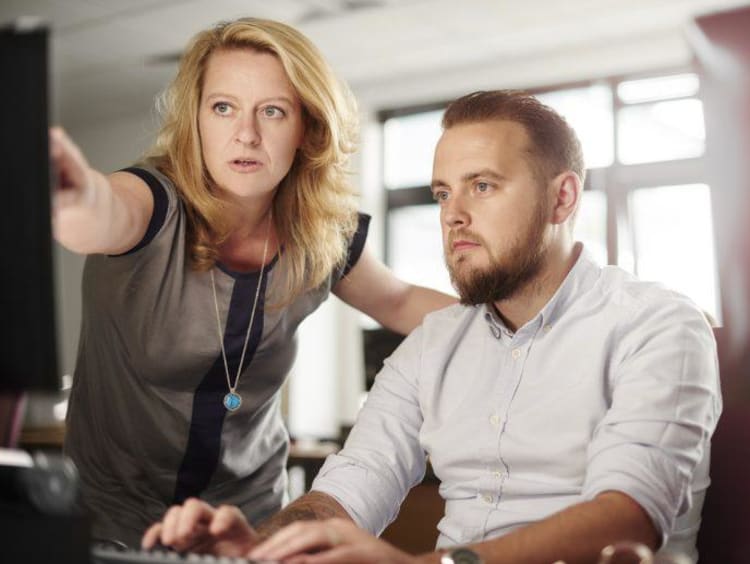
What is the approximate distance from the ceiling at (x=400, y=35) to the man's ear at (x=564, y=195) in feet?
11.5

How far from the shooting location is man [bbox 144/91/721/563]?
1.14 m

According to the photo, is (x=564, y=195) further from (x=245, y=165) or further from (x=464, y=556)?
(x=464, y=556)

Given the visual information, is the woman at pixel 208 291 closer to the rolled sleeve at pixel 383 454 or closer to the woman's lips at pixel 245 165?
the woman's lips at pixel 245 165

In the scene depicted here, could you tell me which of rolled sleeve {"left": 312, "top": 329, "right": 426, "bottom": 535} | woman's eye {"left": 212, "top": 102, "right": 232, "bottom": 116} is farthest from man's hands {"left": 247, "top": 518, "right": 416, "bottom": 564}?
woman's eye {"left": 212, "top": 102, "right": 232, "bottom": 116}

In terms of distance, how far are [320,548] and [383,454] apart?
569mm

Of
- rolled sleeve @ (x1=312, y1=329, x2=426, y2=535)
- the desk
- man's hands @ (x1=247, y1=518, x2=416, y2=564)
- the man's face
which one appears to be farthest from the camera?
the desk

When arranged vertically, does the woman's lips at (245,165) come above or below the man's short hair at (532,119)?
below

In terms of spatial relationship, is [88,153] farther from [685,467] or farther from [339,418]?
[685,467]

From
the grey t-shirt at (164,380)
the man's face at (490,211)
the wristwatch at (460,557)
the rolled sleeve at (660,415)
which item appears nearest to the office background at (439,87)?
the grey t-shirt at (164,380)

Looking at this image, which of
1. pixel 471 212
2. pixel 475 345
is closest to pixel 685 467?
pixel 475 345

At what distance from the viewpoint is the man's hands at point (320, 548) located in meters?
0.91

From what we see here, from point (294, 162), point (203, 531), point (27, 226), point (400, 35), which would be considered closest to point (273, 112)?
point (294, 162)

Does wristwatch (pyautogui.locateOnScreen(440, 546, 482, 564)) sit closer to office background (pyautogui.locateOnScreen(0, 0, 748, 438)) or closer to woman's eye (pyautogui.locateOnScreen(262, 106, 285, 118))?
woman's eye (pyautogui.locateOnScreen(262, 106, 285, 118))

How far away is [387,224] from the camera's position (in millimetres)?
Result: 6988
